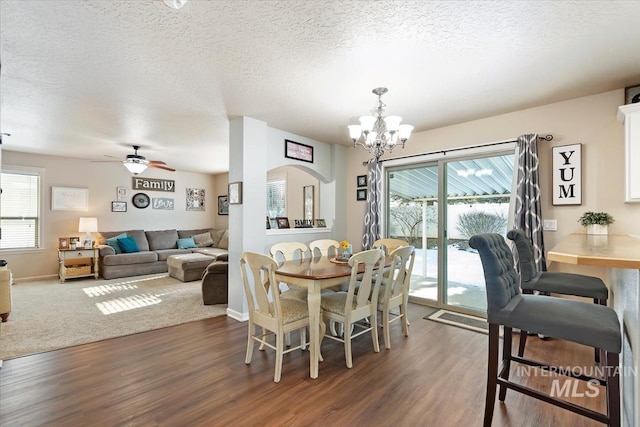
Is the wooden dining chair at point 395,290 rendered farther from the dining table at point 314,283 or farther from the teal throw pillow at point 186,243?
the teal throw pillow at point 186,243

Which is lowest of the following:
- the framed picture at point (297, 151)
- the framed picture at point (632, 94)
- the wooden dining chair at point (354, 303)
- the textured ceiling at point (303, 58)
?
the wooden dining chair at point (354, 303)

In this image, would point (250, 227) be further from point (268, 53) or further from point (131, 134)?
point (131, 134)

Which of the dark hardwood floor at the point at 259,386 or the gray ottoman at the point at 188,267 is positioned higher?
the gray ottoman at the point at 188,267

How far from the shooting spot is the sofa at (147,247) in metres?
6.13

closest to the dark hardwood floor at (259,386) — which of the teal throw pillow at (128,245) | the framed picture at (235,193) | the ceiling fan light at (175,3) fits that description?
the framed picture at (235,193)

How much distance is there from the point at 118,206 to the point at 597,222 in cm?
849

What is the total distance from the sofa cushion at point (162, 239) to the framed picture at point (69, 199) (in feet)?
4.64

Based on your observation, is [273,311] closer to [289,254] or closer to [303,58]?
[289,254]

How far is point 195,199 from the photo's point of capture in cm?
844

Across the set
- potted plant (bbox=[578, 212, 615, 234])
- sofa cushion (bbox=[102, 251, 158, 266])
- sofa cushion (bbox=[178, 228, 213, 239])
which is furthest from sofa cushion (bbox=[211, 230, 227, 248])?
potted plant (bbox=[578, 212, 615, 234])

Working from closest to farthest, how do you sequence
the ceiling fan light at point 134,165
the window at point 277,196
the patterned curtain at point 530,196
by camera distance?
the patterned curtain at point 530,196, the ceiling fan light at point 134,165, the window at point 277,196

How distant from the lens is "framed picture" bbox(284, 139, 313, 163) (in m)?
4.39

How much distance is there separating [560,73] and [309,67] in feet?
7.19

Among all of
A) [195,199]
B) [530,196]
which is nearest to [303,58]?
[530,196]
